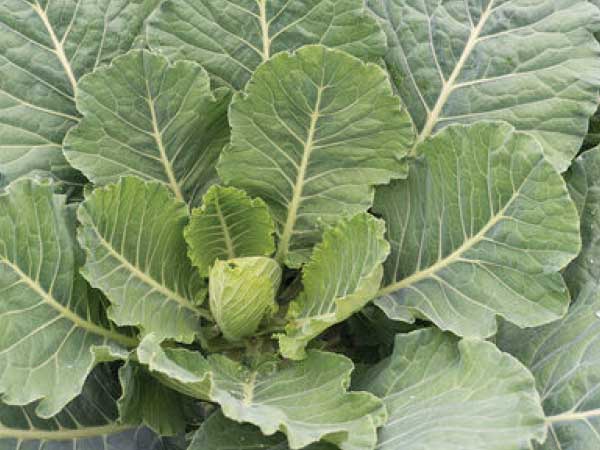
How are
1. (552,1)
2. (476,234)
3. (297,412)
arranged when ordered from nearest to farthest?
(297,412), (476,234), (552,1)

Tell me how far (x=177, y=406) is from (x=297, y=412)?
30cm

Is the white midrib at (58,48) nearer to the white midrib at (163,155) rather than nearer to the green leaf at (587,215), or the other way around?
the white midrib at (163,155)

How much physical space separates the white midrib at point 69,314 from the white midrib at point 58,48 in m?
0.36

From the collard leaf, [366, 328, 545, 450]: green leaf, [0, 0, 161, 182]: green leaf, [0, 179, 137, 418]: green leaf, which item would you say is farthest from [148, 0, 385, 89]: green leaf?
[366, 328, 545, 450]: green leaf

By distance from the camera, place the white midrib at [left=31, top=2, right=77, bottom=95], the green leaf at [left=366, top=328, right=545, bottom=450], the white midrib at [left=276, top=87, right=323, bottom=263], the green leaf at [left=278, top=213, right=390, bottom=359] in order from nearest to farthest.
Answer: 1. the green leaf at [left=366, top=328, right=545, bottom=450]
2. the green leaf at [left=278, top=213, right=390, bottom=359]
3. the white midrib at [left=276, top=87, right=323, bottom=263]
4. the white midrib at [left=31, top=2, right=77, bottom=95]

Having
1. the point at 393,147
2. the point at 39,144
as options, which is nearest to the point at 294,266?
the point at 393,147

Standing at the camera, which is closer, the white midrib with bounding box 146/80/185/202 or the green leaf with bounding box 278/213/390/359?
the green leaf with bounding box 278/213/390/359

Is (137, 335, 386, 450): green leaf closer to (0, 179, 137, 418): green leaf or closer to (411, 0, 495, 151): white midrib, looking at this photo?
(0, 179, 137, 418): green leaf

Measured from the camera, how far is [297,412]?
41.9 inches

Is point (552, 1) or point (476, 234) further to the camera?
point (552, 1)

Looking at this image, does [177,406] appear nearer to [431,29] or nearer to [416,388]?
[416,388]

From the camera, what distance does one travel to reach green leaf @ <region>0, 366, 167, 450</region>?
1191mm

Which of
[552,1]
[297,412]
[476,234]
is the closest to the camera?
[297,412]

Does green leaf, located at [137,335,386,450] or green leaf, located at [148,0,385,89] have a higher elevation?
green leaf, located at [148,0,385,89]
